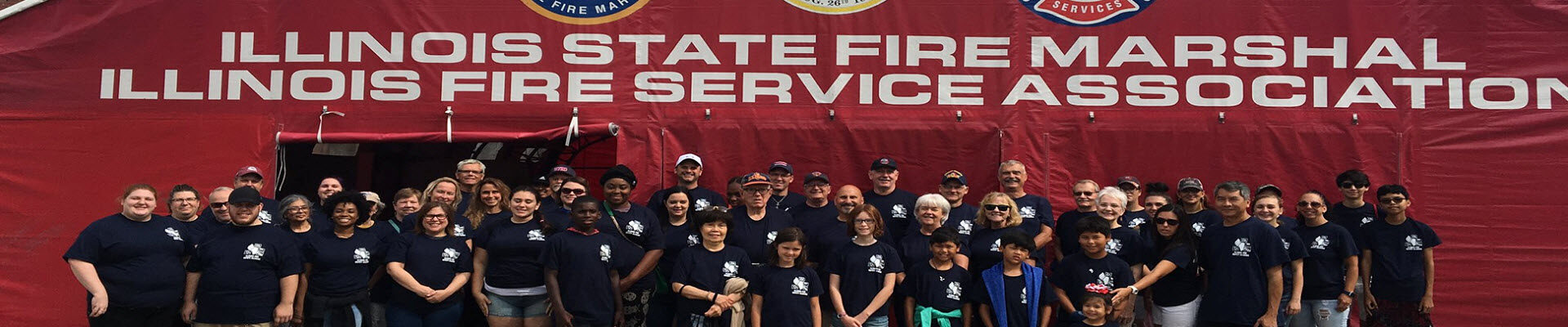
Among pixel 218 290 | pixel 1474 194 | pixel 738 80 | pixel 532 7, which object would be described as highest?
pixel 532 7

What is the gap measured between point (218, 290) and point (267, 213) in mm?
1458

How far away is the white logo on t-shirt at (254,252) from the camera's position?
677 cm

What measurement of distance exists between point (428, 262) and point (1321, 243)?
5345mm

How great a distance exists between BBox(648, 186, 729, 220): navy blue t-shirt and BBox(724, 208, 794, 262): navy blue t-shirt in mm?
672

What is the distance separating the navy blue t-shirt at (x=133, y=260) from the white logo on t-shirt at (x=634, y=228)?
2618 mm

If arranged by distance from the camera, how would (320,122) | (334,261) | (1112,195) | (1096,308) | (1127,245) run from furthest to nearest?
1. (320,122)
2. (1112,195)
3. (1127,245)
4. (334,261)
5. (1096,308)

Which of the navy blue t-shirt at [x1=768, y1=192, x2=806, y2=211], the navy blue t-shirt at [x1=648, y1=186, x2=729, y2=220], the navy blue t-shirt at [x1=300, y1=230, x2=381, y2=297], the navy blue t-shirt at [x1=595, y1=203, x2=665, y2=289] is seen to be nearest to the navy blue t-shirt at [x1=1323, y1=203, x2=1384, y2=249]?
the navy blue t-shirt at [x1=768, y1=192, x2=806, y2=211]

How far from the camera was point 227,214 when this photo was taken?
7.24m

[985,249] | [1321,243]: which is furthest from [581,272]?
[1321,243]

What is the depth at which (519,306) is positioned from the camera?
7012mm

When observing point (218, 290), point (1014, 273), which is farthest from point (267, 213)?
point (1014, 273)

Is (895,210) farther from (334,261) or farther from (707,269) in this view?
(334,261)

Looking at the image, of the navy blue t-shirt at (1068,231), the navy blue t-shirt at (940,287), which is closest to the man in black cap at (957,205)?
the navy blue t-shirt at (1068,231)

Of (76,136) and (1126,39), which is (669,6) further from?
(76,136)
